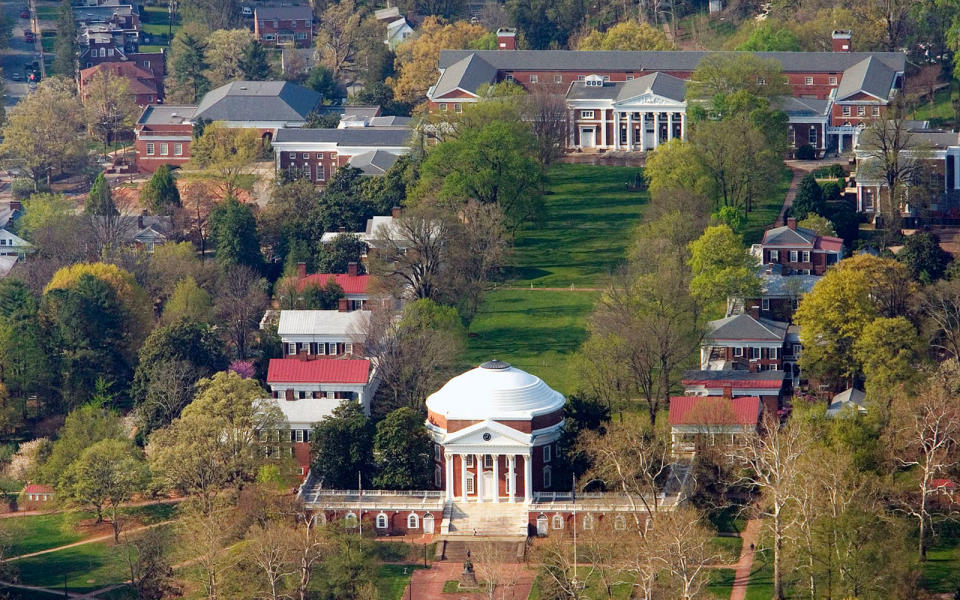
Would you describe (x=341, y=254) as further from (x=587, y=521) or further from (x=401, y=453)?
(x=587, y=521)

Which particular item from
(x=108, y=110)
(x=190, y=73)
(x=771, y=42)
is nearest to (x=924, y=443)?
(x=771, y=42)

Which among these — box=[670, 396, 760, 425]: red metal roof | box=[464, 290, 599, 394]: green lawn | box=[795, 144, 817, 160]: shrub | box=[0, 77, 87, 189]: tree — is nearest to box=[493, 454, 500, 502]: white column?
box=[670, 396, 760, 425]: red metal roof

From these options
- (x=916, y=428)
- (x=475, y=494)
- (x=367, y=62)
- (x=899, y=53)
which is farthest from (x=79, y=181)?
(x=916, y=428)

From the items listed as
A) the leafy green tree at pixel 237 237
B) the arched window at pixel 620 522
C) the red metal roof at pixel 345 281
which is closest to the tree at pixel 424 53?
the leafy green tree at pixel 237 237

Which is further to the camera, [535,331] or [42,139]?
[42,139]

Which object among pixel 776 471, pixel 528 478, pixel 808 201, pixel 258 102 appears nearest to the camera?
pixel 776 471

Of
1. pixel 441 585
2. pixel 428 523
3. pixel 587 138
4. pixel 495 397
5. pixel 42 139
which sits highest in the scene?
A: pixel 495 397
